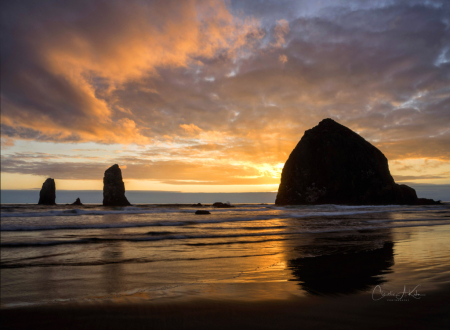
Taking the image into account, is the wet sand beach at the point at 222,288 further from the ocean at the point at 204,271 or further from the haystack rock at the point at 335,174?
the haystack rock at the point at 335,174

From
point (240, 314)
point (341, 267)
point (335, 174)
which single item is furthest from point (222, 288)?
point (335, 174)

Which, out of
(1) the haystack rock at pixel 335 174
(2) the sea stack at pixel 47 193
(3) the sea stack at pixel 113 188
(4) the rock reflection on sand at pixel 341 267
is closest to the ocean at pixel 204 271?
(4) the rock reflection on sand at pixel 341 267

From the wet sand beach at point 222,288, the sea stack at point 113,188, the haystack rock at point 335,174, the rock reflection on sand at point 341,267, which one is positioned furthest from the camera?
the haystack rock at point 335,174

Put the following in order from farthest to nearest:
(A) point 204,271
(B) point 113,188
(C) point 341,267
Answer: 1. (B) point 113,188
2. (C) point 341,267
3. (A) point 204,271

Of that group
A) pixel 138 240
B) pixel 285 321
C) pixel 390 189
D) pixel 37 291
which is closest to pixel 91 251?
pixel 138 240

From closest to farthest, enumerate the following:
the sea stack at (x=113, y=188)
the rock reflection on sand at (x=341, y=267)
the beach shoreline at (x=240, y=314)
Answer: the beach shoreline at (x=240, y=314)
the rock reflection on sand at (x=341, y=267)
the sea stack at (x=113, y=188)

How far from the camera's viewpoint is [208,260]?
573cm

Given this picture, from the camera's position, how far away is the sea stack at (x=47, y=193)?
58.3 metres

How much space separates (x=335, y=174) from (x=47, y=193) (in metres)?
70.1

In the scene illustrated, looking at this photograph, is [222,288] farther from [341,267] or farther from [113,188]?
[113,188]

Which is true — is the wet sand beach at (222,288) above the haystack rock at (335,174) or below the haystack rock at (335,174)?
below

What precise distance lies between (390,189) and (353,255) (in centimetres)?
7383

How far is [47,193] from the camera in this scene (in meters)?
58.9

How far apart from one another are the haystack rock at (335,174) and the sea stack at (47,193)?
5635 cm
